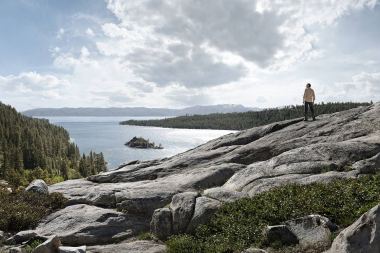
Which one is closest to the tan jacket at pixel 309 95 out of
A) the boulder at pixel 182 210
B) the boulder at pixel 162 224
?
the boulder at pixel 182 210

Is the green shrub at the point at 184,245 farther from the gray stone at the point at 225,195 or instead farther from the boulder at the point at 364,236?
the boulder at the point at 364,236

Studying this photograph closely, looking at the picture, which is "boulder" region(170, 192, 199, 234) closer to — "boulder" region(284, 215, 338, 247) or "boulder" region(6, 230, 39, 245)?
"boulder" region(284, 215, 338, 247)

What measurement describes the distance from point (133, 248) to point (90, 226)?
4.72 meters

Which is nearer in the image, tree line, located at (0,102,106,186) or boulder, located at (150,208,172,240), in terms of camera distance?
boulder, located at (150,208,172,240)

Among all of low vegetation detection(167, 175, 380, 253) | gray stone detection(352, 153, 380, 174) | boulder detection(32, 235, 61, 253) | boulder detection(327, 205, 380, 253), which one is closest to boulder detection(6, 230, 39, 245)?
boulder detection(32, 235, 61, 253)

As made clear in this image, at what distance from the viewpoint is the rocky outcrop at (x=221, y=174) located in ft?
74.7

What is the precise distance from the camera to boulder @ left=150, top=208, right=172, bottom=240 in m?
21.0

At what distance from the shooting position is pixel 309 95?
116 feet

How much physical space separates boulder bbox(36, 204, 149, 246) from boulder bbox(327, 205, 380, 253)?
45.5 feet

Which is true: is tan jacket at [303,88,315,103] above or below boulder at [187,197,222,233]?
above

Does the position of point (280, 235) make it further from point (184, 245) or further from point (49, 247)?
point (49, 247)

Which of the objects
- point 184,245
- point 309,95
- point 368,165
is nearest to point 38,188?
point 184,245

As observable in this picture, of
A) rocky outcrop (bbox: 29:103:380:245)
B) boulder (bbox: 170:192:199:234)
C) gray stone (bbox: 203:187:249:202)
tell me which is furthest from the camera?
rocky outcrop (bbox: 29:103:380:245)

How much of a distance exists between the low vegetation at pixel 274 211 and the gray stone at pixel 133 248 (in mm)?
878
